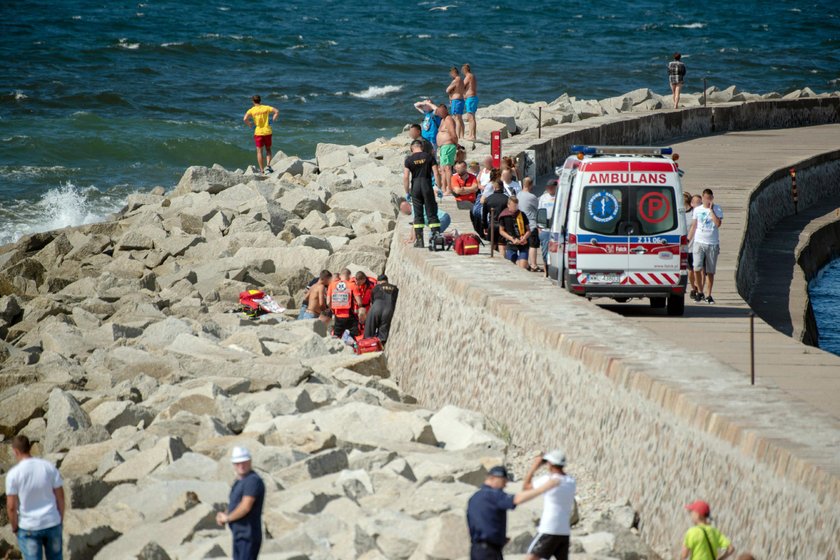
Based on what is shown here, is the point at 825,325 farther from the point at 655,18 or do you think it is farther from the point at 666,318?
the point at 655,18

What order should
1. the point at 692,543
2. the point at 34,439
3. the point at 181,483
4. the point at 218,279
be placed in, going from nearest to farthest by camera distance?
the point at 692,543 → the point at 181,483 → the point at 34,439 → the point at 218,279

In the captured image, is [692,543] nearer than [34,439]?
Yes

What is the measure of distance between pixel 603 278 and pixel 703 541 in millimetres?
7366

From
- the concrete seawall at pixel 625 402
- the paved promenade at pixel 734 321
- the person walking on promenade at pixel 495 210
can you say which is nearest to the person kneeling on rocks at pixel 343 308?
the concrete seawall at pixel 625 402

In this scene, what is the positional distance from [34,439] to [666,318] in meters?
7.23

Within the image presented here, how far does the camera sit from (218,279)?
20844mm

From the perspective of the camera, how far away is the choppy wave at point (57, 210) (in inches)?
1243

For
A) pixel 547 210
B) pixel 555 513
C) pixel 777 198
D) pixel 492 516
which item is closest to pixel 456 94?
pixel 777 198

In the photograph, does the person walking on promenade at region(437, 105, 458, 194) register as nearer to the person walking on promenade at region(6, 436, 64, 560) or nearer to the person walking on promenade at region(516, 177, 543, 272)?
the person walking on promenade at region(516, 177, 543, 272)

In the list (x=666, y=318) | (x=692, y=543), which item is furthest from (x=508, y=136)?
(x=692, y=543)

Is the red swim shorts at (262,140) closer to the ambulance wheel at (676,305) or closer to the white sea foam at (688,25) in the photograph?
the ambulance wheel at (676,305)

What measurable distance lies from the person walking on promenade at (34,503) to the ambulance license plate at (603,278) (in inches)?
283

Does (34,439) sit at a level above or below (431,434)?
below

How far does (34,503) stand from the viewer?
10039mm
